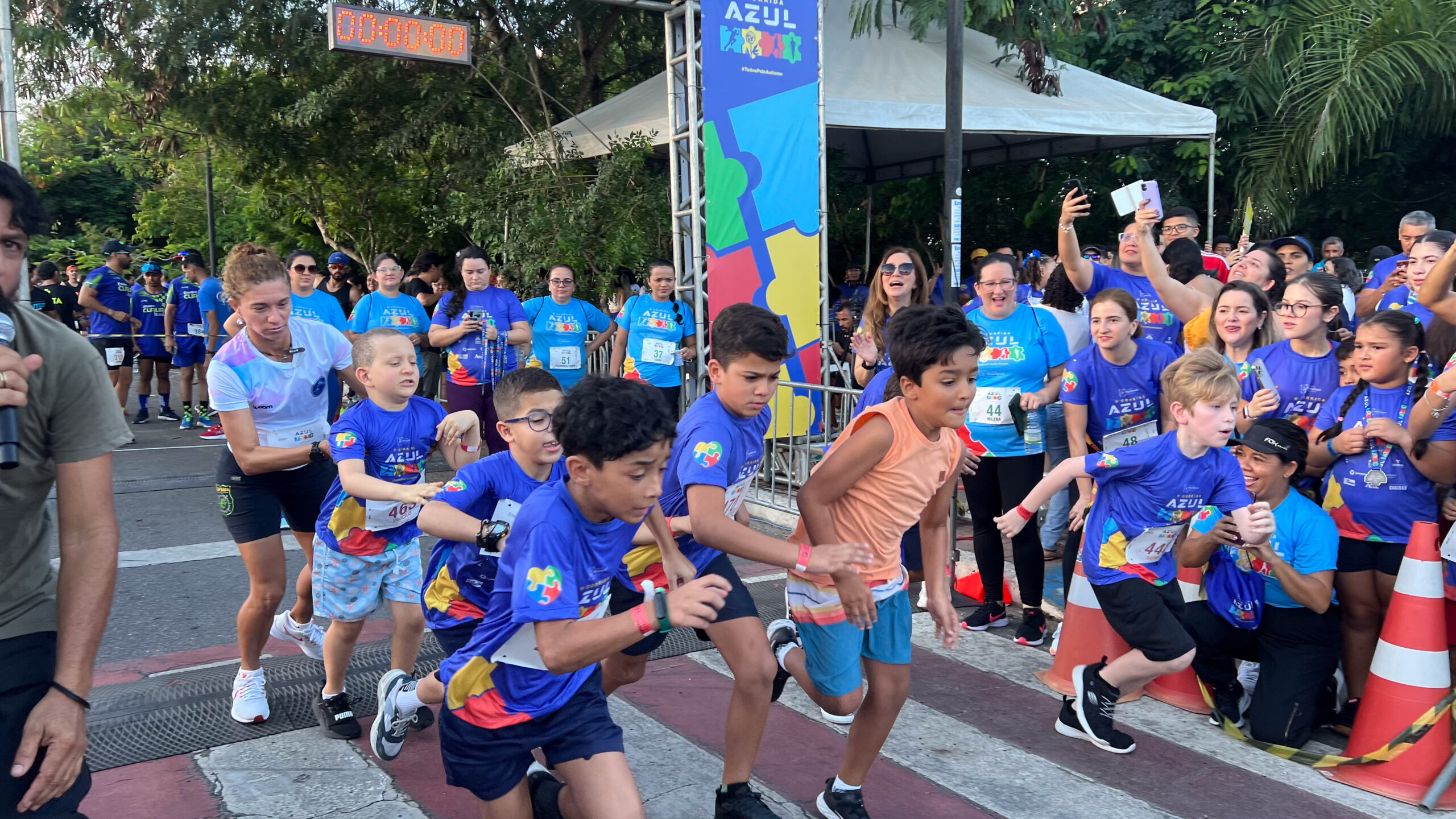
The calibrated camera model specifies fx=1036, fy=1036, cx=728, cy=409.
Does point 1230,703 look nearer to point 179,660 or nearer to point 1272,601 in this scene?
point 1272,601

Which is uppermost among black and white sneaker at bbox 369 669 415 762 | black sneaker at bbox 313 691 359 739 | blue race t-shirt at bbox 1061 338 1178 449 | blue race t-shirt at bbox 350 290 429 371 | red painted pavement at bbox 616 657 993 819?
blue race t-shirt at bbox 350 290 429 371

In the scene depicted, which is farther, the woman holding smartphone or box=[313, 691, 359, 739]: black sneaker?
the woman holding smartphone

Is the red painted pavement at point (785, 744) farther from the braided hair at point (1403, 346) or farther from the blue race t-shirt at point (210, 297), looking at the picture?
the blue race t-shirt at point (210, 297)

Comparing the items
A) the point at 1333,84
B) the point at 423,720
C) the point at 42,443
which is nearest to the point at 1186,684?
the point at 423,720

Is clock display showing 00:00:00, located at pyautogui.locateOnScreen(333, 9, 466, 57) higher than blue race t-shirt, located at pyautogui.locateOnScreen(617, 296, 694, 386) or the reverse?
higher

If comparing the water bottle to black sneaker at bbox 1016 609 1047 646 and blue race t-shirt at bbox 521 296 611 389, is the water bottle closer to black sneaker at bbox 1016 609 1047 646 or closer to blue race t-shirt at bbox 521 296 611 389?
black sneaker at bbox 1016 609 1047 646

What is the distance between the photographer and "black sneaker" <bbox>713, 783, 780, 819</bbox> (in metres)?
3.34

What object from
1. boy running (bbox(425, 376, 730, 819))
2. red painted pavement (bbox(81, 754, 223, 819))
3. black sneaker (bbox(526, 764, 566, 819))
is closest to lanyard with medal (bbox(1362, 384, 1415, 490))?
boy running (bbox(425, 376, 730, 819))

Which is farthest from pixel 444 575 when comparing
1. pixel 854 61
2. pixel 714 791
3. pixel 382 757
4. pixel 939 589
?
pixel 854 61

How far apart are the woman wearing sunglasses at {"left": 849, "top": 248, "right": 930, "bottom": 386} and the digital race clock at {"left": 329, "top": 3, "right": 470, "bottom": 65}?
18.3 feet

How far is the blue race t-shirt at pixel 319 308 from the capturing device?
8.38 m

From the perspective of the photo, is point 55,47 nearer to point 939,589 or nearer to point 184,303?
point 184,303

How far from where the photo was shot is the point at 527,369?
3.72m

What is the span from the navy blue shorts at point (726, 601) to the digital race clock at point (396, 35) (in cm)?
692
